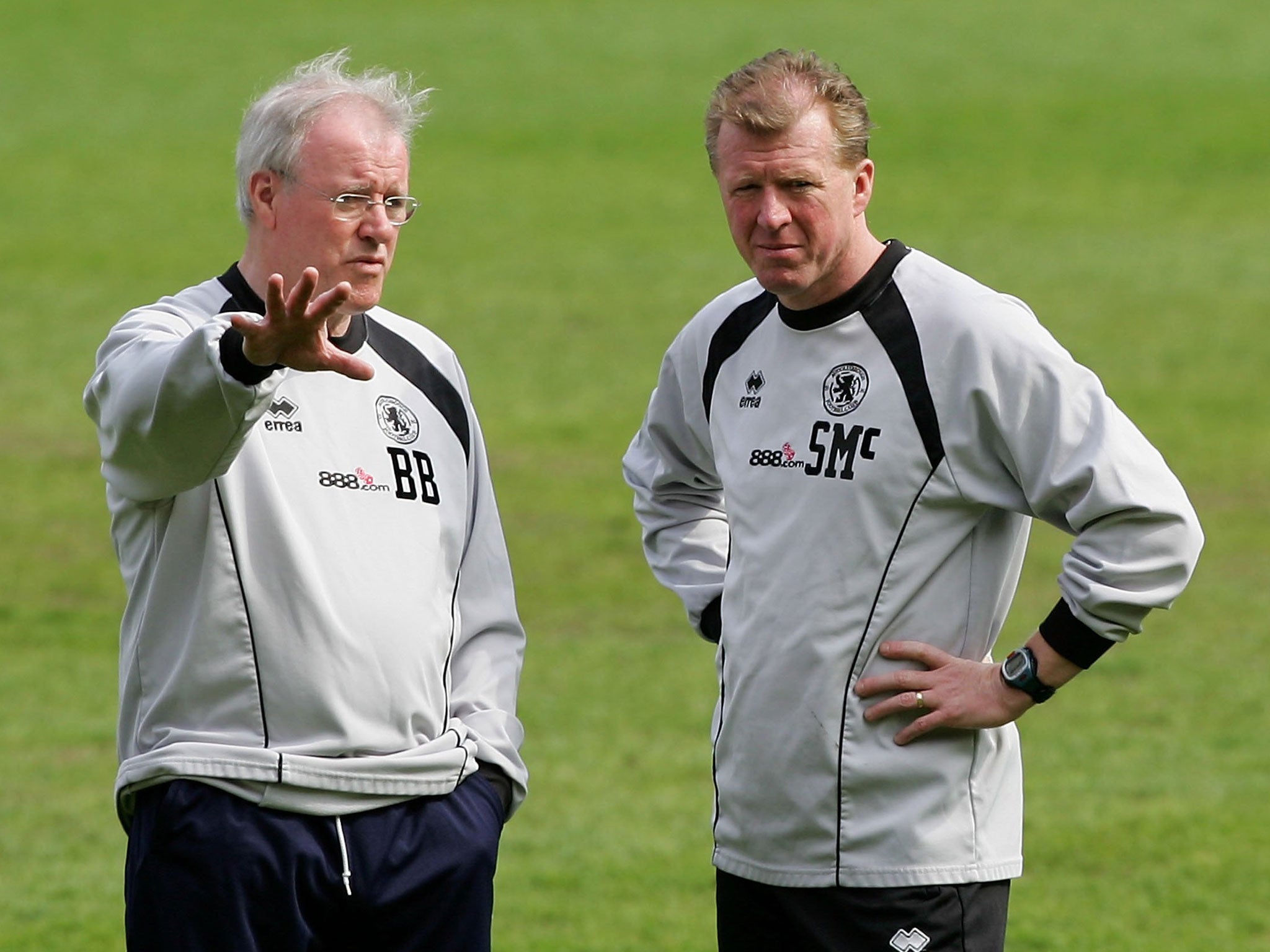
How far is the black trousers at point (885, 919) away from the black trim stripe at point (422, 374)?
112 centimetres

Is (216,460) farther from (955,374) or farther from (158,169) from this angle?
(158,169)

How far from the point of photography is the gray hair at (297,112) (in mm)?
3553

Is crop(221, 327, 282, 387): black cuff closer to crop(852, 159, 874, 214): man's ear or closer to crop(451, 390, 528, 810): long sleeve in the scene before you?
crop(451, 390, 528, 810): long sleeve

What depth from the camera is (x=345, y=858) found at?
3512 millimetres

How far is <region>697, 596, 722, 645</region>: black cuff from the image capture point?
4.37 m

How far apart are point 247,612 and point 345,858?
0.49 meters

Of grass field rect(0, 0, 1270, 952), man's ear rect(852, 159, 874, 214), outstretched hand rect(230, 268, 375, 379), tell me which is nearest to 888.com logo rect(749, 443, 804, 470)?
man's ear rect(852, 159, 874, 214)

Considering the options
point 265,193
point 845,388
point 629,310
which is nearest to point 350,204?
point 265,193

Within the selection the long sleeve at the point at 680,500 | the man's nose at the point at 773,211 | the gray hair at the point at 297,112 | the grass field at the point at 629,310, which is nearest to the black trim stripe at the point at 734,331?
the long sleeve at the point at 680,500

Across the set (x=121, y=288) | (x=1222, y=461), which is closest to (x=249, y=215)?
(x=1222, y=461)

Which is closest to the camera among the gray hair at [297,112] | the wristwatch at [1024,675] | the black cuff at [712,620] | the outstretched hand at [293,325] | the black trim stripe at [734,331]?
the outstretched hand at [293,325]

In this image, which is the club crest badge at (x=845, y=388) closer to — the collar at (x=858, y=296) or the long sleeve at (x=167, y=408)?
the collar at (x=858, y=296)

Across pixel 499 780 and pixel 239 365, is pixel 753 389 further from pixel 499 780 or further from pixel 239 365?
pixel 239 365

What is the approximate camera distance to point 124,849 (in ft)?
24.1
